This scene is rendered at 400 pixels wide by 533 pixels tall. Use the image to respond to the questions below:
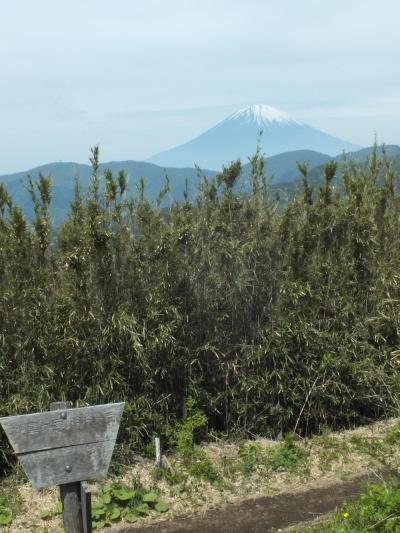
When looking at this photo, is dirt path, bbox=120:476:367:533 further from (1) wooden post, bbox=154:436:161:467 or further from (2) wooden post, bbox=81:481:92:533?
(2) wooden post, bbox=81:481:92:533

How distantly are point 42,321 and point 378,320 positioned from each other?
149 inches

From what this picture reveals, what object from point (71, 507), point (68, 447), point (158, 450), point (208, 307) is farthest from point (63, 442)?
point (208, 307)

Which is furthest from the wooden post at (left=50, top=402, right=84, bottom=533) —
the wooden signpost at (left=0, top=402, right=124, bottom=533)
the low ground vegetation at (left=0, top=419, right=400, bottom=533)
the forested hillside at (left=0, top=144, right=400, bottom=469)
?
the forested hillside at (left=0, top=144, right=400, bottom=469)

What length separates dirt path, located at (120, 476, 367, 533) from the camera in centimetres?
464

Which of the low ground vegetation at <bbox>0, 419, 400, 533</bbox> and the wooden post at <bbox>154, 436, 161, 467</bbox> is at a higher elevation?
the wooden post at <bbox>154, 436, 161, 467</bbox>

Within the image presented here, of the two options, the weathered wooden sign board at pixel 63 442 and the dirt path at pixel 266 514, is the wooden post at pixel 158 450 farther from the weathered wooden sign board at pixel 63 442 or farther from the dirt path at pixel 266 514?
the weathered wooden sign board at pixel 63 442

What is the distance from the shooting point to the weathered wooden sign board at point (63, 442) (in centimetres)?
261

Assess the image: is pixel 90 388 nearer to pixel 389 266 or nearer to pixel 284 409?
pixel 284 409

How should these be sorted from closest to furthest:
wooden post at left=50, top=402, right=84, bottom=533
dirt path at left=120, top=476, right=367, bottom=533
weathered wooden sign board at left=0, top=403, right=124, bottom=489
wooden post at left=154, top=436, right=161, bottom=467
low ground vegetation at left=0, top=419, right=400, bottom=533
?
weathered wooden sign board at left=0, top=403, right=124, bottom=489, wooden post at left=50, top=402, right=84, bottom=533, dirt path at left=120, top=476, right=367, bottom=533, low ground vegetation at left=0, top=419, right=400, bottom=533, wooden post at left=154, top=436, right=161, bottom=467

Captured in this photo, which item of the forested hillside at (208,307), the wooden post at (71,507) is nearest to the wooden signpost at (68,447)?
the wooden post at (71,507)

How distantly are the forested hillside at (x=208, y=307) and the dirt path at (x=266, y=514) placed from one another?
43.4 inches

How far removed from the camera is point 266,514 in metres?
4.85

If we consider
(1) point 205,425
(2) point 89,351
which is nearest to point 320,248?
(1) point 205,425

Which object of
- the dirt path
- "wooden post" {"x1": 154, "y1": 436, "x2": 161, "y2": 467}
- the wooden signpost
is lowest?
the dirt path
